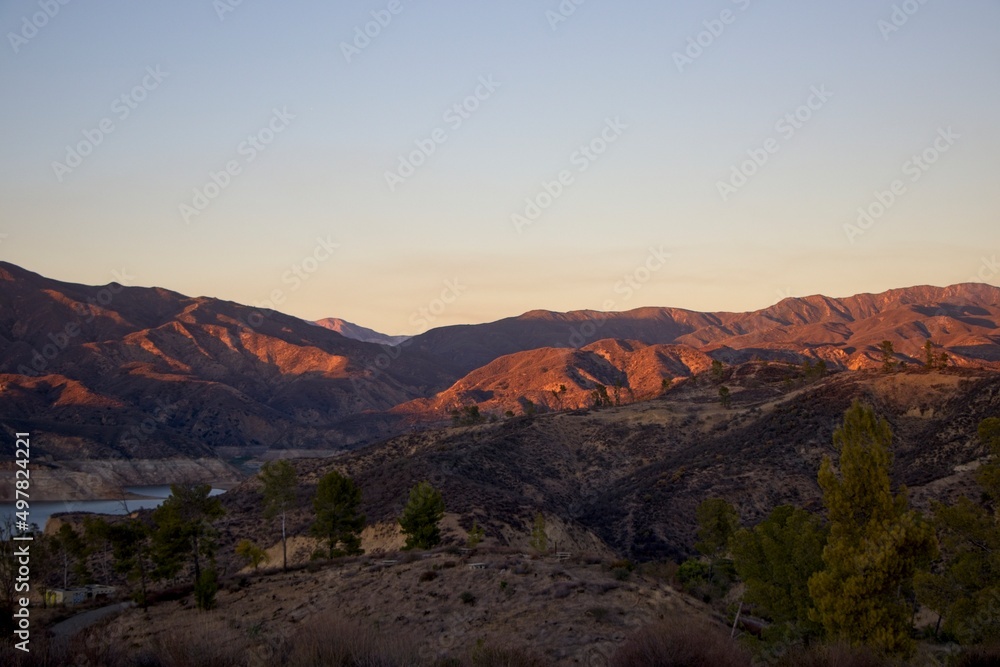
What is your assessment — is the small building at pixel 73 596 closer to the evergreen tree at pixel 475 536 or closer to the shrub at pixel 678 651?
the evergreen tree at pixel 475 536

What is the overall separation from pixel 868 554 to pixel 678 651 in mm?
11019

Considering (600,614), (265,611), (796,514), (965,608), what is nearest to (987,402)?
(796,514)

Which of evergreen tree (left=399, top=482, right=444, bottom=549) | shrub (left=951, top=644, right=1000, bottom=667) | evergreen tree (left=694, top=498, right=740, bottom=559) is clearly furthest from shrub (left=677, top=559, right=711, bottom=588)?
shrub (left=951, top=644, right=1000, bottom=667)

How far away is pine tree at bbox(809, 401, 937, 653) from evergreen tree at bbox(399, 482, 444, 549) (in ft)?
104

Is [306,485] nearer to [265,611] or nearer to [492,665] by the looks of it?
[265,611]

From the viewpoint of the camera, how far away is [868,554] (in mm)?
20812

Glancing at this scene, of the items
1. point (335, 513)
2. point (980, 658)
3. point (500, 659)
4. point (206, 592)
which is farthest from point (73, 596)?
point (980, 658)

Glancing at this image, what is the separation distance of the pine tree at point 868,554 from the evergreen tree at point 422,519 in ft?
104

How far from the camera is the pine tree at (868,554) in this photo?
66.9 feet

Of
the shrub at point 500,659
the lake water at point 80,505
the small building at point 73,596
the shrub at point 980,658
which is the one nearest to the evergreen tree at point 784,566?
the shrub at point 980,658

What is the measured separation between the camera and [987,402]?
66.8 meters

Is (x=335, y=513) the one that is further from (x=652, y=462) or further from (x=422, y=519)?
(x=652, y=462)

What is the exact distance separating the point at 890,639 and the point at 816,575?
249cm

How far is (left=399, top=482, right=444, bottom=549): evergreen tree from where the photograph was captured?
49781 mm
